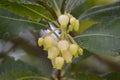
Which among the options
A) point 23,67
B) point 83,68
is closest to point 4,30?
point 23,67

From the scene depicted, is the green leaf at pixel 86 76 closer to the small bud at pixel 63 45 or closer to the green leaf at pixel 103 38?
the green leaf at pixel 103 38

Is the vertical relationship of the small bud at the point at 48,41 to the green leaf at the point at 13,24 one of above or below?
below

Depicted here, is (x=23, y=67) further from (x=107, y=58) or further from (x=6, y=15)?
(x=107, y=58)

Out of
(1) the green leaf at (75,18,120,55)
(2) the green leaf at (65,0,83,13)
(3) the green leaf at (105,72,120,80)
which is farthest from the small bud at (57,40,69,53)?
(3) the green leaf at (105,72,120,80)

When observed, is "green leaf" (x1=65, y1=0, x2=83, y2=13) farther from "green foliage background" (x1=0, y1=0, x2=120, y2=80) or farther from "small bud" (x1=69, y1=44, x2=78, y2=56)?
"small bud" (x1=69, y1=44, x2=78, y2=56)

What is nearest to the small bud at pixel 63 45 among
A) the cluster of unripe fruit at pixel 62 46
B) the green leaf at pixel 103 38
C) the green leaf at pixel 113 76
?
the cluster of unripe fruit at pixel 62 46

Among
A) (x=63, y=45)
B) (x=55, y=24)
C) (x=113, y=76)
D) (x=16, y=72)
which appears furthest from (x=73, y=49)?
(x=113, y=76)
